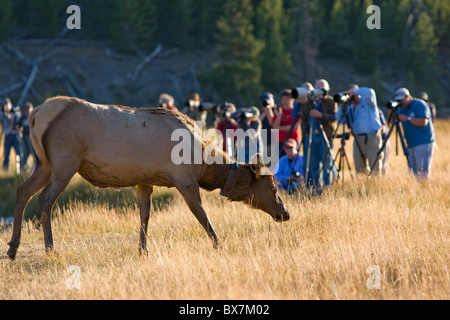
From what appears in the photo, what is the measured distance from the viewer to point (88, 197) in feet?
38.8

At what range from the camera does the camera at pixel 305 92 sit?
10384mm

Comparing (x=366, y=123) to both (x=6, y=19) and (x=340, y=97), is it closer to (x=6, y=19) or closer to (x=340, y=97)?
(x=340, y=97)

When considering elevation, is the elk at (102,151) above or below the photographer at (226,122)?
above

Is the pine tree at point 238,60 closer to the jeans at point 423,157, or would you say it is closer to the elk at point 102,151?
the jeans at point 423,157

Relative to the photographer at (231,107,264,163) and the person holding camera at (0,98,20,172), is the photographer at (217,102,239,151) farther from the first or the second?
the person holding camera at (0,98,20,172)

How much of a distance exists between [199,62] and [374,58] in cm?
1321

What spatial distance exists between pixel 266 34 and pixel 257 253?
3648cm

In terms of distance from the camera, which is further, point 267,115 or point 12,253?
point 267,115

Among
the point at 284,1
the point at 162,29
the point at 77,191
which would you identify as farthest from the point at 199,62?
the point at 77,191

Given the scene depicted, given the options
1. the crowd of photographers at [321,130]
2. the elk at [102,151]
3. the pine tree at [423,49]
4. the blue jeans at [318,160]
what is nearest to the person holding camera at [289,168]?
the crowd of photographers at [321,130]

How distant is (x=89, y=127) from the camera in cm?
700

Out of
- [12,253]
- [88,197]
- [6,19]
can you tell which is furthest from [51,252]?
[6,19]

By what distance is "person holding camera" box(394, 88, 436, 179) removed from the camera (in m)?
11.0
